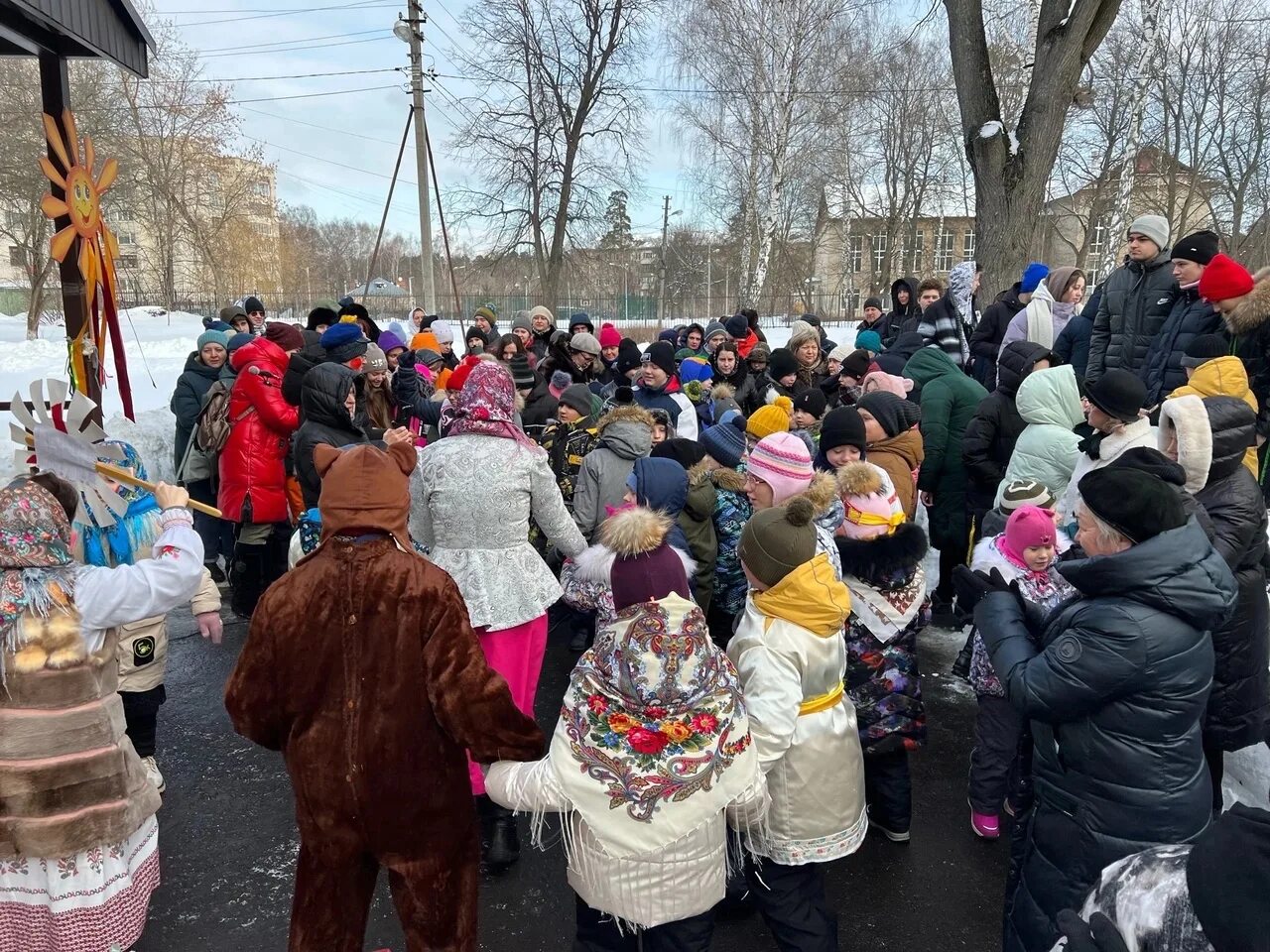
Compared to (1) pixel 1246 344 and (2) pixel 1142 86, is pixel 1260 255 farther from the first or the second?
(1) pixel 1246 344

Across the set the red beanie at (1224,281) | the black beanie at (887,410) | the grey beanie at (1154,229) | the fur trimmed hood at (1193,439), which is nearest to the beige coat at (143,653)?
the black beanie at (887,410)

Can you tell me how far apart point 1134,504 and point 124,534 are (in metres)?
3.42

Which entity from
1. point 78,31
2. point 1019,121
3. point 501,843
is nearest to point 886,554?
point 501,843

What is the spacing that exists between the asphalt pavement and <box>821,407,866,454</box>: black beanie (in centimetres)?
169

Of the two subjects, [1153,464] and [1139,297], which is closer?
[1153,464]

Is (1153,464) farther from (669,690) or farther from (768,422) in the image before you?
(768,422)

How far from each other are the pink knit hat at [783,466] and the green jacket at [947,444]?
8.42 ft

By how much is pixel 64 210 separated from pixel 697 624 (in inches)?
193

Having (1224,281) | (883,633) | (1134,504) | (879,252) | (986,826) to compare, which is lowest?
(986,826)

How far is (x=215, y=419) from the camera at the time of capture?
6.02 metres

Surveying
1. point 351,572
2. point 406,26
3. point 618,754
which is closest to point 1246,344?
point 618,754

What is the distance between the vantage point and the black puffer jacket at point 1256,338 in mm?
4605

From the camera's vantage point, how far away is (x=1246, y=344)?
4730 millimetres

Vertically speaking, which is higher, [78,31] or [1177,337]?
Result: [78,31]
